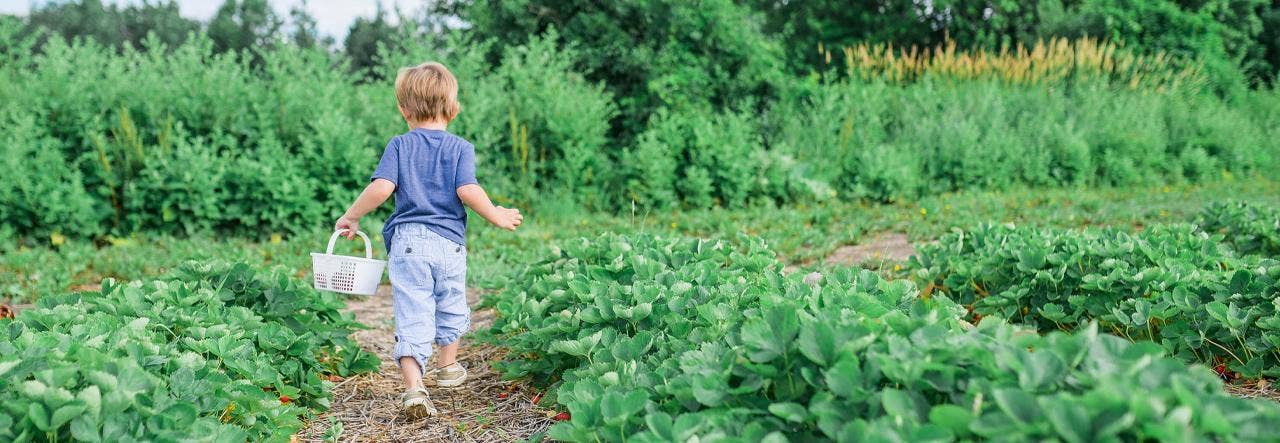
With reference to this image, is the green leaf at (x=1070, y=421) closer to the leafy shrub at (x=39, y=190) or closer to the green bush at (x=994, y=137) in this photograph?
the leafy shrub at (x=39, y=190)

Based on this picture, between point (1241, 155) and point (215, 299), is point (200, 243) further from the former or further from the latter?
point (1241, 155)

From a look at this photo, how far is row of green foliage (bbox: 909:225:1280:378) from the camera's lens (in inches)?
117

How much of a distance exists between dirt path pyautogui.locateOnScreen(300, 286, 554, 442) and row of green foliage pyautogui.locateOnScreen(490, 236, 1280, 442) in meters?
0.19

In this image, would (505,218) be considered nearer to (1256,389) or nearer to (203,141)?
(1256,389)

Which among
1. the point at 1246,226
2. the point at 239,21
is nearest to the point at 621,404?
the point at 1246,226

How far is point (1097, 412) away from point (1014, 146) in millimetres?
8615

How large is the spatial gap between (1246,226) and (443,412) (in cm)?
435

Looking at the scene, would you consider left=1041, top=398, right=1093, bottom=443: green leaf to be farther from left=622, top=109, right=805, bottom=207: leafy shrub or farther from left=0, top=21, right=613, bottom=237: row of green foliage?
left=622, top=109, right=805, bottom=207: leafy shrub

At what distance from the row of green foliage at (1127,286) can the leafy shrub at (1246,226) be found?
2.23 feet

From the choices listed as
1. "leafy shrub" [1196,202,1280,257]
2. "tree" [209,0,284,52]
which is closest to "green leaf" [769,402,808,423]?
"leafy shrub" [1196,202,1280,257]

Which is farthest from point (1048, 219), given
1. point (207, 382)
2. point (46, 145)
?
point (46, 145)

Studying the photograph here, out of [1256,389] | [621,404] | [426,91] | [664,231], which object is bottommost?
[664,231]

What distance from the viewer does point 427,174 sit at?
316cm

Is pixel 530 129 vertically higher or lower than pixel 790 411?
lower
